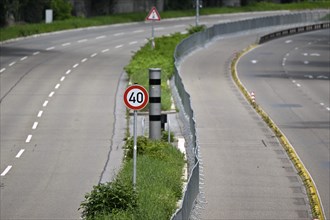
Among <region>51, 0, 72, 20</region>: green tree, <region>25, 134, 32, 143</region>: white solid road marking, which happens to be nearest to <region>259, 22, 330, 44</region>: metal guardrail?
<region>51, 0, 72, 20</region>: green tree

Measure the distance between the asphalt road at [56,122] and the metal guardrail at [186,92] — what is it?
2683 mm

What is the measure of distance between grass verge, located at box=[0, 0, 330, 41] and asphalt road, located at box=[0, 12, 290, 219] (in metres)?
5.31

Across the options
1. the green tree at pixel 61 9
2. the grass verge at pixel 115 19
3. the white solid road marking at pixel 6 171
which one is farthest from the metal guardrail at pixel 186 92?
the green tree at pixel 61 9

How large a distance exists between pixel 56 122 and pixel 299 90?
1809 centimetres

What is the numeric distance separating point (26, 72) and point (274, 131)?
23115 millimetres

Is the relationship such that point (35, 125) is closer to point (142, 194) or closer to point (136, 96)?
point (136, 96)

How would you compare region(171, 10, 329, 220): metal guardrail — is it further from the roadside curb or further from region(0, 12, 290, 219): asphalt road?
the roadside curb

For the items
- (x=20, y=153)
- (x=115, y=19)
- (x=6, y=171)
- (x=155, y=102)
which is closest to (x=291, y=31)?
(x=115, y=19)

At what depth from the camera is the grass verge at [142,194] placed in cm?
2233

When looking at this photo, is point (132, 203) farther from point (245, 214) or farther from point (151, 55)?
point (151, 55)

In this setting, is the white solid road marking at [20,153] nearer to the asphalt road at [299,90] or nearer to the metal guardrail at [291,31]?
the asphalt road at [299,90]

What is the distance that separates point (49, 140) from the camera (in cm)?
3962

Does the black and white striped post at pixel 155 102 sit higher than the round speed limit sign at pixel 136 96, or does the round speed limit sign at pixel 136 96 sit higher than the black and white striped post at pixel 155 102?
the round speed limit sign at pixel 136 96

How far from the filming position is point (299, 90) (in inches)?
2277
